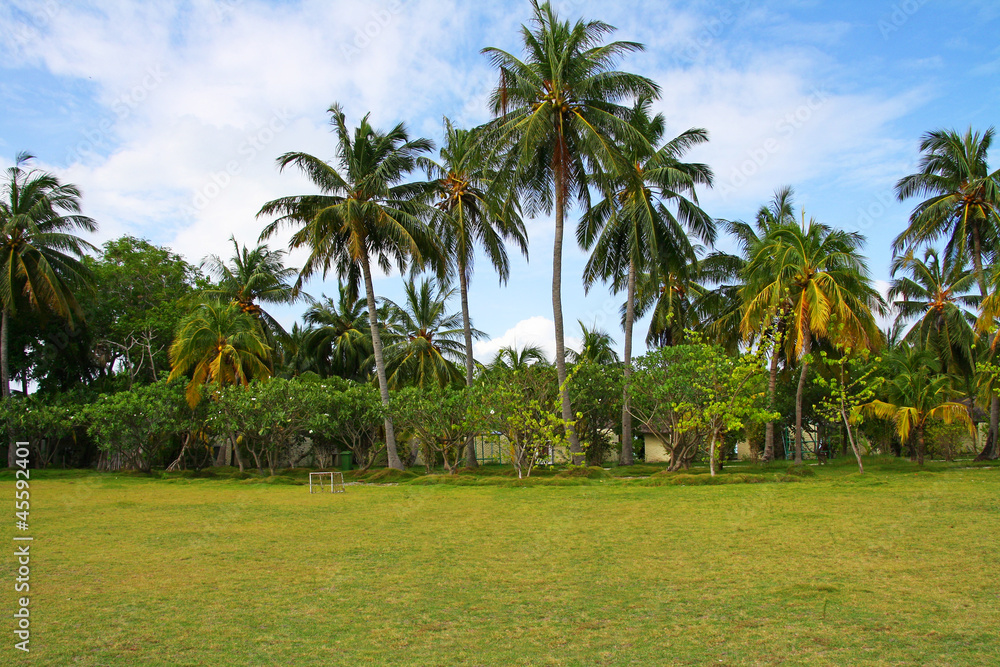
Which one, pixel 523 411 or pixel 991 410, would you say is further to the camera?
pixel 991 410

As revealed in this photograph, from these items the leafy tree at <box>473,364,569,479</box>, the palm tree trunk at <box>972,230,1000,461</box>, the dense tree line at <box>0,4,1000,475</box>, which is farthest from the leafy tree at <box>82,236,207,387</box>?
the palm tree trunk at <box>972,230,1000,461</box>

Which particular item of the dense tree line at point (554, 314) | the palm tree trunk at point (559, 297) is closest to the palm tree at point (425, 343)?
the dense tree line at point (554, 314)

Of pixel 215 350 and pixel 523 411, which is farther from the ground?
pixel 215 350

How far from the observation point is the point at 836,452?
35.0 m

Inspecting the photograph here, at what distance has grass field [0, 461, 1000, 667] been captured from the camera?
4.57m

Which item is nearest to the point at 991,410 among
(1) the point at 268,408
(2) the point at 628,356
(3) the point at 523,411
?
(2) the point at 628,356

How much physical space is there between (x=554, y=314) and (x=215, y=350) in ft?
42.5

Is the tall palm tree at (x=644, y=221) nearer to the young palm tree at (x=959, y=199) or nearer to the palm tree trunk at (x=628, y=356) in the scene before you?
the palm tree trunk at (x=628, y=356)

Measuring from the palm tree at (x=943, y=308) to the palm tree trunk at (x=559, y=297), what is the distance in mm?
14128

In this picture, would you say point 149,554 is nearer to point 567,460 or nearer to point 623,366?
point 567,460

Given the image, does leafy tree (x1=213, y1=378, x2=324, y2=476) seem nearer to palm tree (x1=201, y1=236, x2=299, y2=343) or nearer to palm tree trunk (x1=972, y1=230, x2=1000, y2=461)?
palm tree (x1=201, y1=236, x2=299, y2=343)

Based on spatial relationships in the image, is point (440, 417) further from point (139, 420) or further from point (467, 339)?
point (139, 420)

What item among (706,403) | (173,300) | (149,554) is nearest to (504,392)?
(706,403)

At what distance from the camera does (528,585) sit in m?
6.32
